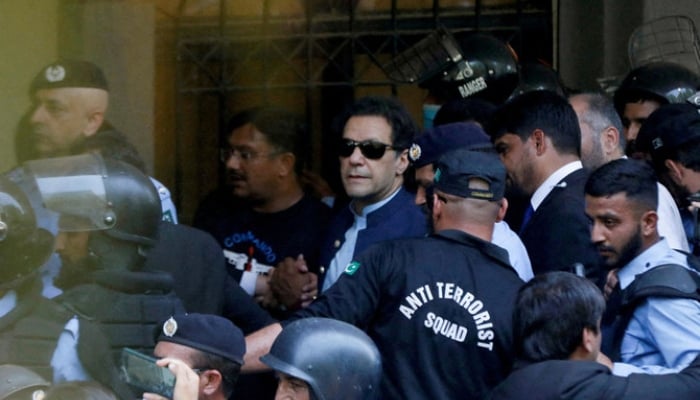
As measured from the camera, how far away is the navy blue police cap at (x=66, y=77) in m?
6.18

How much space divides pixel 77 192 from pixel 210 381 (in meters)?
0.76

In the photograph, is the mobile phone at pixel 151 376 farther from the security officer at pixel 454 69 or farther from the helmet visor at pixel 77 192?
A: the security officer at pixel 454 69

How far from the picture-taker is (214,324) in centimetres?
415

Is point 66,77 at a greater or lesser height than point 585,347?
greater

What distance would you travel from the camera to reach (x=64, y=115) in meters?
6.14

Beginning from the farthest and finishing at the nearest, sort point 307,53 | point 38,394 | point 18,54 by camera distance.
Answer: point 307,53, point 18,54, point 38,394

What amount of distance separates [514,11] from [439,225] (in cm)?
334

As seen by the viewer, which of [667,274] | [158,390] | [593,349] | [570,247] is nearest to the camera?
[158,390]

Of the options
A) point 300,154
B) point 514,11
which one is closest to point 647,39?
point 514,11

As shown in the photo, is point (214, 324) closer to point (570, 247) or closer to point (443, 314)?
point (443, 314)

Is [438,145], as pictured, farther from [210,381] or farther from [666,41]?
[666,41]


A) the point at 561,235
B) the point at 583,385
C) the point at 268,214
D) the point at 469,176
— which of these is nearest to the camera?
the point at 583,385

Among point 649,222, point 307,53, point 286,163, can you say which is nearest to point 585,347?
point 649,222

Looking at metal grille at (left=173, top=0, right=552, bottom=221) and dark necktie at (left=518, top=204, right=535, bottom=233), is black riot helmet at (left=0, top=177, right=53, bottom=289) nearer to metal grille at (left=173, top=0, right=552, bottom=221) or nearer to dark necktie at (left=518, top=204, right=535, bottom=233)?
dark necktie at (left=518, top=204, right=535, bottom=233)
